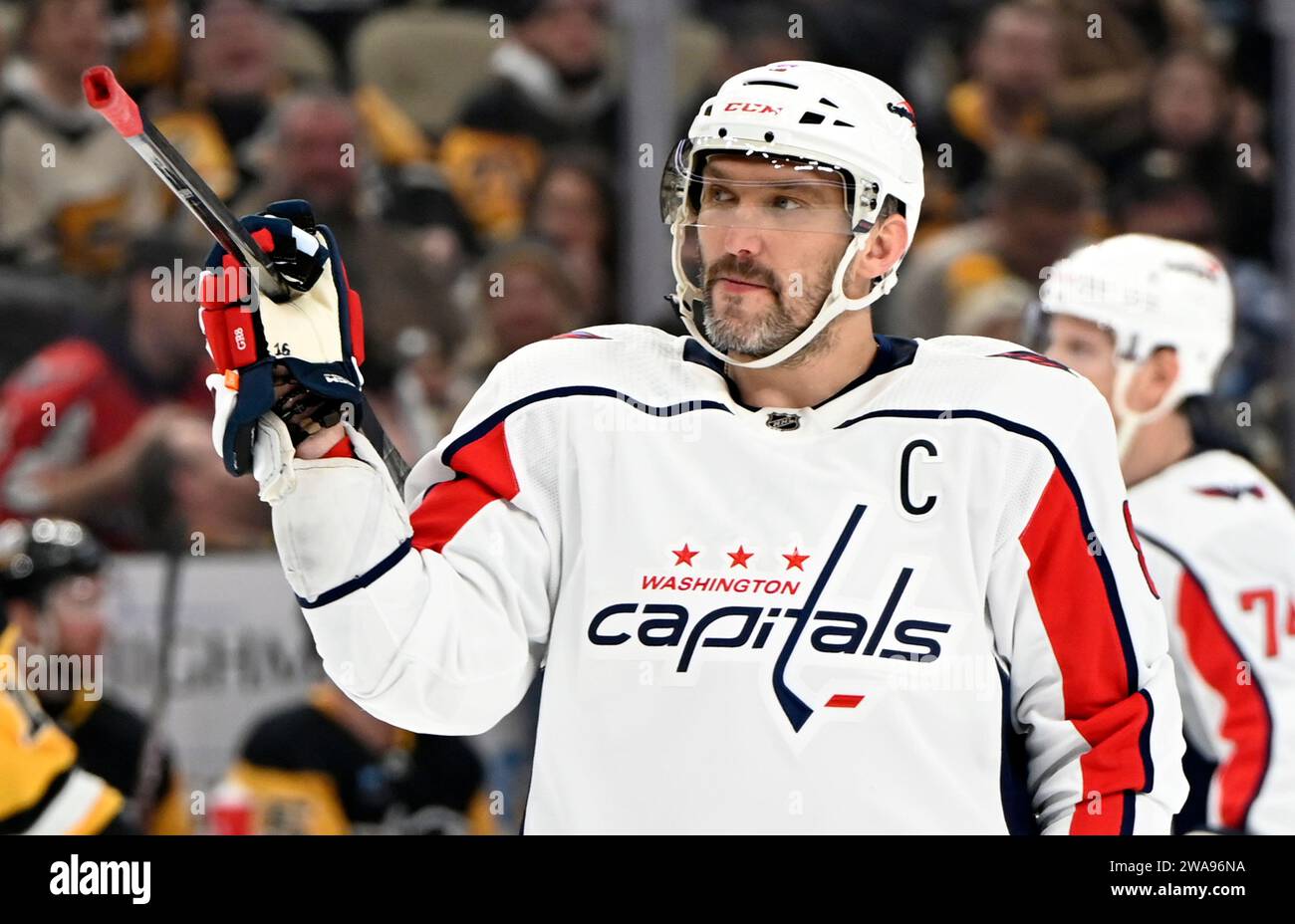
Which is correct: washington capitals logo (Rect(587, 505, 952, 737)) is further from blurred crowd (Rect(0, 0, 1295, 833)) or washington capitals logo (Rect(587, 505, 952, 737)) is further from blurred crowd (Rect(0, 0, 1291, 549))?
blurred crowd (Rect(0, 0, 1291, 549))

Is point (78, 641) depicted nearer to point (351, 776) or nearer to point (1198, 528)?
point (351, 776)

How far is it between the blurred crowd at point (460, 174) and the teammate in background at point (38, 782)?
1.02 metres

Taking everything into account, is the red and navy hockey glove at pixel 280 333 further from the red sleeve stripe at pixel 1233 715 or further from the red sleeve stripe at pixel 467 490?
the red sleeve stripe at pixel 1233 715

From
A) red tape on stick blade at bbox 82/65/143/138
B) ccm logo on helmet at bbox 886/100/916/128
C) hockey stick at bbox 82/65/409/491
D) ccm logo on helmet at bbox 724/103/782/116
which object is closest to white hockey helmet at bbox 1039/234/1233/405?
ccm logo on helmet at bbox 886/100/916/128

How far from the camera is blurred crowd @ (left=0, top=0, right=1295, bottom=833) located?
17.2 ft

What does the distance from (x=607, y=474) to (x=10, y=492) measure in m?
2.87

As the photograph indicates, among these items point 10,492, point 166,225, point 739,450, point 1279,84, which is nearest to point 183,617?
point 10,492

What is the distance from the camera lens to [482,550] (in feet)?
A: 8.89

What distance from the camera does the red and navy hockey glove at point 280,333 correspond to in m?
2.47

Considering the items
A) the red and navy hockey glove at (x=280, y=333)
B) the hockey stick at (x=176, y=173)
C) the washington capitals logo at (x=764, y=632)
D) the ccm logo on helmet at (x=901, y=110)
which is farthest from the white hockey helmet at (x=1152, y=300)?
the hockey stick at (x=176, y=173)

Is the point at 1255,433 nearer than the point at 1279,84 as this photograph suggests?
Yes

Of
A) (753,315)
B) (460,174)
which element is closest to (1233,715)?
(753,315)

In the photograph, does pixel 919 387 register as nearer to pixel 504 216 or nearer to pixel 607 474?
pixel 607 474

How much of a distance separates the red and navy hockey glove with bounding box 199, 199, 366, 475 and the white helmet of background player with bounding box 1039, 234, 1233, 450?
218 centimetres
